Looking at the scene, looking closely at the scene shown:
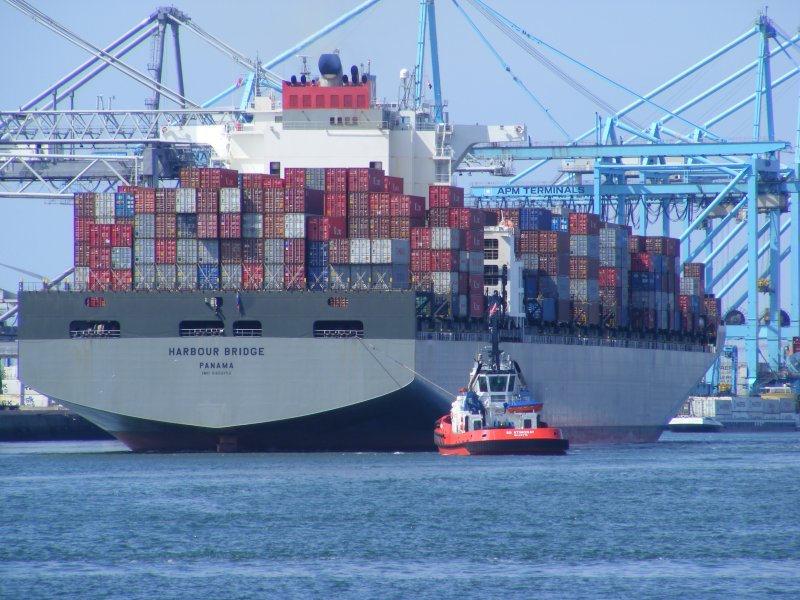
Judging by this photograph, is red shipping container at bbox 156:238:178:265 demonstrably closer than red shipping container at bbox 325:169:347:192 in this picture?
Yes

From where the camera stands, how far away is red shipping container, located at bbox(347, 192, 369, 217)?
2394 inches

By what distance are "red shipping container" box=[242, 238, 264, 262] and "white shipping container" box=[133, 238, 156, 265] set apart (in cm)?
318

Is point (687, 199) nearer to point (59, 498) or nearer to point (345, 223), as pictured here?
point (345, 223)

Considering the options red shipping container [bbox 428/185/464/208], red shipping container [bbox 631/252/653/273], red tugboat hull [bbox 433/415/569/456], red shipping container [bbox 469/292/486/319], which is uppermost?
red shipping container [bbox 428/185/464/208]

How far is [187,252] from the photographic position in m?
59.8

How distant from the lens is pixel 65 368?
60.1 metres

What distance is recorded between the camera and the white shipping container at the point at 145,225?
196 ft

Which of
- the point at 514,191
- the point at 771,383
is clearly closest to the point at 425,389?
the point at 514,191

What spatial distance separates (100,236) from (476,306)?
45.7ft

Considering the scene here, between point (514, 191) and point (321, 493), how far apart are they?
170ft

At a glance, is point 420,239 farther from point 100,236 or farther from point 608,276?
point 608,276

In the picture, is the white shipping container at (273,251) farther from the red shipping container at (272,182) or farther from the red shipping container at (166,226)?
the red shipping container at (166,226)

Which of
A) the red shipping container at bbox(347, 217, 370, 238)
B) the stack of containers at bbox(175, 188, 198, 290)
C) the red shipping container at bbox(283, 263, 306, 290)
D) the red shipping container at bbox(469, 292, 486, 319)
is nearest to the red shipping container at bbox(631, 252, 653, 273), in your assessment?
the red shipping container at bbox(469, 292, 486, 319)

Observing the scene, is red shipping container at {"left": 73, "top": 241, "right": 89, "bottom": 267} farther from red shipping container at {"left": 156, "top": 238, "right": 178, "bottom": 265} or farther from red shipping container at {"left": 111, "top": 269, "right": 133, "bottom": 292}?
red shipping container at {"left": 156, "top": 238, "right": 178, "bottom": 265}
